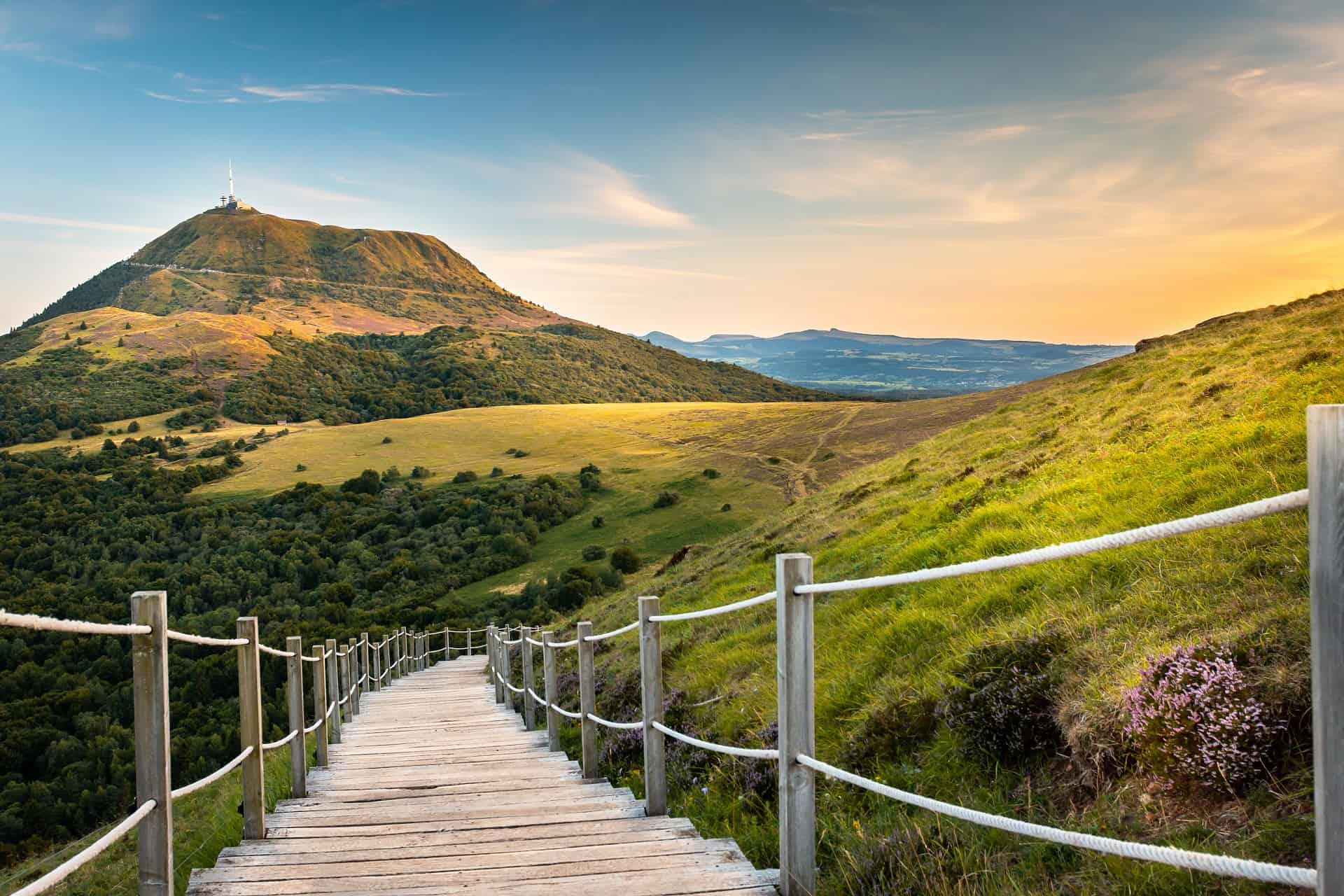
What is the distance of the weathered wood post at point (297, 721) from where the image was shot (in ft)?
21.6

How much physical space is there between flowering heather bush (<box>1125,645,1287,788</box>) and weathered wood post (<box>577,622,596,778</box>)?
3.68 m

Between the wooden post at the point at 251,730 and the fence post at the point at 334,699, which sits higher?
the wooden post at the point at 251,730

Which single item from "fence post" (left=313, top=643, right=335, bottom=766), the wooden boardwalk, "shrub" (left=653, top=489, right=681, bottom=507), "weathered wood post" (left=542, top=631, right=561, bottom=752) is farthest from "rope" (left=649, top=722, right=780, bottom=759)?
"shrub" (left=653, top=489, right=681, bottom=507)

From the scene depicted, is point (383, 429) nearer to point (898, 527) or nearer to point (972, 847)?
point (898, 527)

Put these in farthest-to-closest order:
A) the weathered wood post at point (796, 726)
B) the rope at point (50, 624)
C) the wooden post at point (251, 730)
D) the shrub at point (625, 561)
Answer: the shrub at point (625, 561) → the wooden post at point (251, 730) → the weathered wood post at point (796, 726) → the rope at point (50, 624)

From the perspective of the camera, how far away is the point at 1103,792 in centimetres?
356

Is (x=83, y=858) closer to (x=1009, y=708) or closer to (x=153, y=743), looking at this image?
(x=153, y=743)

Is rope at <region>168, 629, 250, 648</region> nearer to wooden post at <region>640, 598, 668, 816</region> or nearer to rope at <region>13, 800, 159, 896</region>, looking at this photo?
rope at <region>13, 800, 159, 896</region>

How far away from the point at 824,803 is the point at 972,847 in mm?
1491

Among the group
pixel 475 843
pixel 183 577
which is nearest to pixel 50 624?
pixel 475 843

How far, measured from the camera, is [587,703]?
21.2 ft

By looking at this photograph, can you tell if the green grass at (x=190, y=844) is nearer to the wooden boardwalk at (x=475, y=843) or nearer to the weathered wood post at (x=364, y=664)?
the wooden boardwalk at (x=475, y=843)

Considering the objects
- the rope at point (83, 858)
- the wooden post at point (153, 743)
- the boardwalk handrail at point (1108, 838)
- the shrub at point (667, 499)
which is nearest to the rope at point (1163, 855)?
the boardwalk handrail at point (1108, 838)

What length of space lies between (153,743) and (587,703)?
11.4 feet
